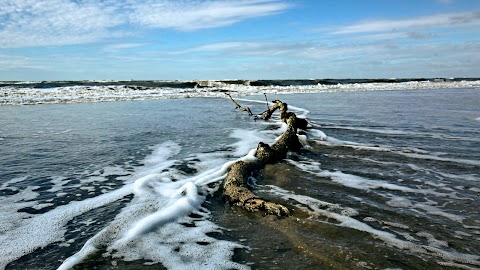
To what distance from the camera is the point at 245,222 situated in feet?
14.4

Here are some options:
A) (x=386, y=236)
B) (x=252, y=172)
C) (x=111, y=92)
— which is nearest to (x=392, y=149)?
(x=252, y=172)

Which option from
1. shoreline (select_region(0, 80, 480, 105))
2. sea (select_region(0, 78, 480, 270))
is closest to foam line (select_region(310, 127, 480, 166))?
sea (select_region(0, 78, 480, 270))

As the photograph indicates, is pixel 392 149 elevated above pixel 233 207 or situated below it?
above

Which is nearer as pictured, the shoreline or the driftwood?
the driftwood

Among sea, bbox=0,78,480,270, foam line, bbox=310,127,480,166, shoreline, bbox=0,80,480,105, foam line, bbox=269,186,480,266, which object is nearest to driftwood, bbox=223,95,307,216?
sea, bbox=0,78,480,270

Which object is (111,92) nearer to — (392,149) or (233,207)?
(392,149)

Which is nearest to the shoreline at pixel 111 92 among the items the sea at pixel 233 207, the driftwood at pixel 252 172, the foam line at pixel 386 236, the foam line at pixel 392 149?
the sea at pixel 233 207

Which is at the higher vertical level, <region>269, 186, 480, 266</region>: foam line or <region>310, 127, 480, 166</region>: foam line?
<region>310, 127, 480, 166</region>: foam line

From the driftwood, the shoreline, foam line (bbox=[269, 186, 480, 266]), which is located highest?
the shoreline

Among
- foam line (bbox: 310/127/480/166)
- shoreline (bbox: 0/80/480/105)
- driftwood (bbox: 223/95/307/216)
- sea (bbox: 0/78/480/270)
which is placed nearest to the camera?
sea (bbox: 0/78/480/270)

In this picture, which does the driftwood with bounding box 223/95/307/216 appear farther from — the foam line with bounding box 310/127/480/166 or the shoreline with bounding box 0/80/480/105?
the shoreline with bounding box 0/80/480/105

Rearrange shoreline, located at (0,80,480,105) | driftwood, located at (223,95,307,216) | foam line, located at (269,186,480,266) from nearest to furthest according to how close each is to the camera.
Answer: foam line, located at (269,186,480,266) → driftwood, located at (223,95,307,216) → shoreline, located at (0,80,480,105)

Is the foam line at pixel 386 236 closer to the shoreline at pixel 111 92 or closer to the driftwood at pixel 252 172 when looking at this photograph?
the driftwood at pixel 252 172

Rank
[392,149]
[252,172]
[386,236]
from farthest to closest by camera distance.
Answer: [392,149], [252,172], [386,236]
